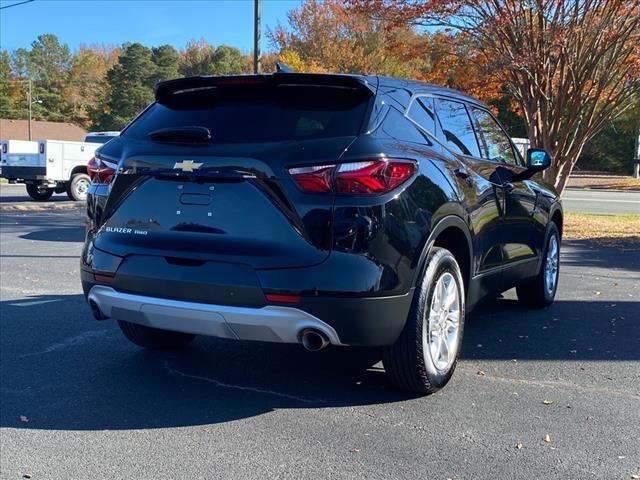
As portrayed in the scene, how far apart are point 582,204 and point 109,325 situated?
69.9 ft

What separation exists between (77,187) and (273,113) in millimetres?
18829

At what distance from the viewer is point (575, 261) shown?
9844 mm

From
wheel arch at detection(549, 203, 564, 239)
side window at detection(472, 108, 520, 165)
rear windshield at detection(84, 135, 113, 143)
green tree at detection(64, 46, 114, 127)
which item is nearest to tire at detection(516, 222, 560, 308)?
wheel arch at detection(549, 203, 564, 239)

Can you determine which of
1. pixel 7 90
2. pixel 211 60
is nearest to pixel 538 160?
pixel 211 60

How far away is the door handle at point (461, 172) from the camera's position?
4.31m

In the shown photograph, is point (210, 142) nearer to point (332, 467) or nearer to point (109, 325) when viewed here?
point (332, 467)

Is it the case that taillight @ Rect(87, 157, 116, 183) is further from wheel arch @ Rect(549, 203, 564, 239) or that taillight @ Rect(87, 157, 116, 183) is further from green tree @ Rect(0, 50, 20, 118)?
green tree @ Rect(0, 50, 20, 118)

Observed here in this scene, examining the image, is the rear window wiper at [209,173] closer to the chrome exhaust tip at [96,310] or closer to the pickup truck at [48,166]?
the chrome exhaust tip at [96,310]

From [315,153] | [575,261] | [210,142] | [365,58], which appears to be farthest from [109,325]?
[365,58]

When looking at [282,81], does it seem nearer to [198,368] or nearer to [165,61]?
[198,368]

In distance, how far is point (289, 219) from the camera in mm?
3418

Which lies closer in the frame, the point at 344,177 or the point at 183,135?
the point at 344,177

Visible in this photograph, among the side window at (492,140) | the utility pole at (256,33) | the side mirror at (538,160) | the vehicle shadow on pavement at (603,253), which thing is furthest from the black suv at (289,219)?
the utility pole at (256,33)

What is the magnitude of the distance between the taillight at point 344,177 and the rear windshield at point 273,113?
0.23 meters
